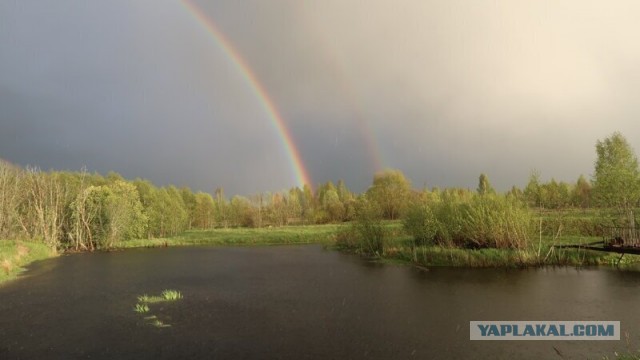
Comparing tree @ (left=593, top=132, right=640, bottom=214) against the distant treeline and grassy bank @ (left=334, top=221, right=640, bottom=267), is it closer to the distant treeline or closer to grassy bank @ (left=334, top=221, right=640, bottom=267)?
the distant treeline

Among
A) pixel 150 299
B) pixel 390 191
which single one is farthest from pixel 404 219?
pixel 390 191

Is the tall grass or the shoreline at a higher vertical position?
the tall grass

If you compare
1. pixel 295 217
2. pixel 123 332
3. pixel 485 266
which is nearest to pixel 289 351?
pixel 123 332

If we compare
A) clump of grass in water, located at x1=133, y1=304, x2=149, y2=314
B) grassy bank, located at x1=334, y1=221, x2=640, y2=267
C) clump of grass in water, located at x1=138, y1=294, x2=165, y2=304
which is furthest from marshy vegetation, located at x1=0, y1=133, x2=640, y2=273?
clump of grass in water, located at x1=133, y1=304, x2=149, y2=314

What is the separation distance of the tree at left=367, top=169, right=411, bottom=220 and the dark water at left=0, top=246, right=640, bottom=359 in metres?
74.0

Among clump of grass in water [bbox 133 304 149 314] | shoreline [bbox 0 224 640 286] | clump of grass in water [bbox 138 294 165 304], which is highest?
shoreline [bbox 0 224 640 286]

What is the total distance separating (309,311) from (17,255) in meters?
44.7

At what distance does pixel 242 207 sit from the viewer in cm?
15338

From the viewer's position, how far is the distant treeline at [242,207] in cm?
4456

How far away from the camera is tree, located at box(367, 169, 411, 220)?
385 feet

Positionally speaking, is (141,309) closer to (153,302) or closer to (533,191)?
(153,302)

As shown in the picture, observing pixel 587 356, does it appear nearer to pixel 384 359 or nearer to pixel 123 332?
pixel 384 359

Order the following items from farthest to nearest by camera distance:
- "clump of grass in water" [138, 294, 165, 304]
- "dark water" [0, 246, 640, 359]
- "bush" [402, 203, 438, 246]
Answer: "bush" [402, 203, 438, 246] → "clump of grass in water" [138, 294, 165, 304] → "dark water" [0, 246, 640, 359]

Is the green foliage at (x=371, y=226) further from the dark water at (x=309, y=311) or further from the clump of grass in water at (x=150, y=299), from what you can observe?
the clump of grass in water at (x=150, y=299)
